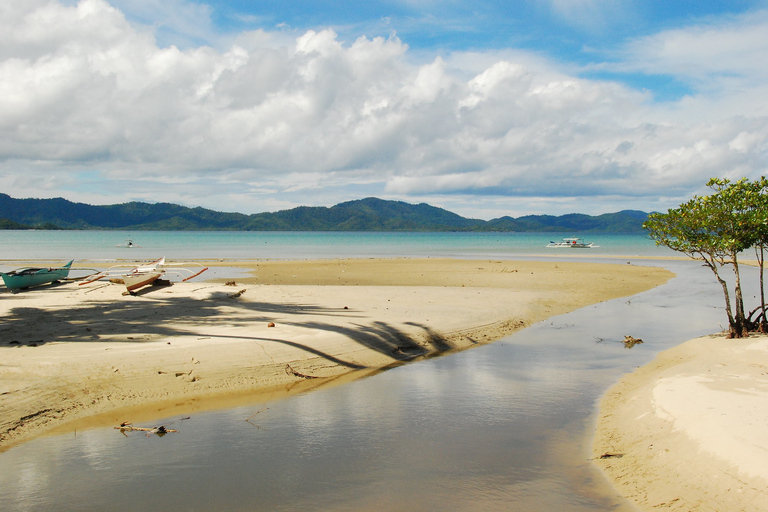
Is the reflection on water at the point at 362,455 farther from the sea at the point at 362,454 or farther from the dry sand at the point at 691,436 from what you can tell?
the dry sand at the point at 691,436

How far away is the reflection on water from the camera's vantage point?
22.9 feet

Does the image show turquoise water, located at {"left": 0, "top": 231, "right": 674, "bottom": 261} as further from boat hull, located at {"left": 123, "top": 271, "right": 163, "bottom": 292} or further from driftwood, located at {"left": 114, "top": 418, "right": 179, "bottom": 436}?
driftwood, located at {"left": 114, "top": 418, "right": 179, "bottom": 436}

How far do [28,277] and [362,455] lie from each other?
21.0 meters

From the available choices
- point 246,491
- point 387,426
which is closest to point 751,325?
point 387,426

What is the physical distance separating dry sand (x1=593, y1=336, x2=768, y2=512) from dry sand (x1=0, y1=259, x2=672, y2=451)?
6.22 m

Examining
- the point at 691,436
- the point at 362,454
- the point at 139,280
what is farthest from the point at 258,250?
the point at 691,436

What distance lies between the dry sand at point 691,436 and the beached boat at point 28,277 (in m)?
23.1

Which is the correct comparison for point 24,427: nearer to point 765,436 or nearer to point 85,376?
point 85,376

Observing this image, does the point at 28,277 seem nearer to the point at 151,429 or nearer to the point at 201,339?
the point at 201,339

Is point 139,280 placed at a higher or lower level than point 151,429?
higher

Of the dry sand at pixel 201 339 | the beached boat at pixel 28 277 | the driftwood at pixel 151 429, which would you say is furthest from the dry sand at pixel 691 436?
the beached boat at pixel 28 277

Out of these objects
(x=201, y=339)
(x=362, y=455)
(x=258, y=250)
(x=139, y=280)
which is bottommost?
(x=362, y=455)

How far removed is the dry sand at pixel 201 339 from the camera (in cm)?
1025

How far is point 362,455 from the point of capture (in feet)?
27.4
